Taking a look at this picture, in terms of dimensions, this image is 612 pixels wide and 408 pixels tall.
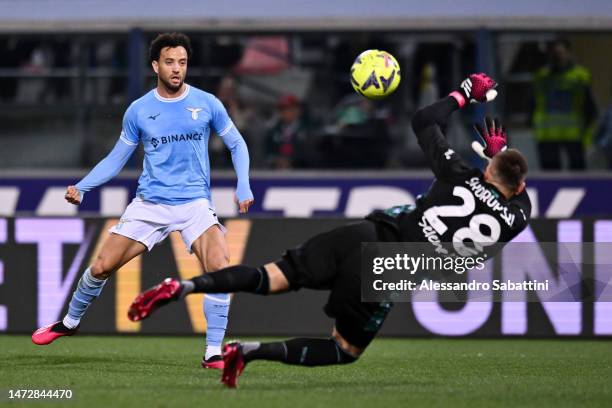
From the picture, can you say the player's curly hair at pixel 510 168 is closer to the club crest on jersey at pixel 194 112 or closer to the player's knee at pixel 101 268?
the club crest on jersey at pixel 194 112

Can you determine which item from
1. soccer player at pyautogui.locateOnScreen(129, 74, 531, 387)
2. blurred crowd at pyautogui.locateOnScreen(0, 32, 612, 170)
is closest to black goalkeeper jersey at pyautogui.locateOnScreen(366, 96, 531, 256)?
soccer player at pyautogui.locateOnScreen(129, 74, 531, 387)

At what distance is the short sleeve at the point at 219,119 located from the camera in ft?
29.4

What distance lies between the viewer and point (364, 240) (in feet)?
23.7

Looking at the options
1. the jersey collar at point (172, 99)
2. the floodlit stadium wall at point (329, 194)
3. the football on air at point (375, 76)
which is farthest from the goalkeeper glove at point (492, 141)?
the floodlit stadium wall at point (329, 194)

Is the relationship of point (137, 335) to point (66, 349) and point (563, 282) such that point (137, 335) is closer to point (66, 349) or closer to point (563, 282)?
point (66, 349)

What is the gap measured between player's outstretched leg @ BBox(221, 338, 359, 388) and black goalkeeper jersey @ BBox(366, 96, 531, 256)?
76cm

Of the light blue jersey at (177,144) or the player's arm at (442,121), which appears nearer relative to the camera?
the player's arm at (442,121)

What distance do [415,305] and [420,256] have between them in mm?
4690

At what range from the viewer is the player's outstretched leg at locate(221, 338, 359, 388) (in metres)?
7.15

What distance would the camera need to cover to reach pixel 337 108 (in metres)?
15.7

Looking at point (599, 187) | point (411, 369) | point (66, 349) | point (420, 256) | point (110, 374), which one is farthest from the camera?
point (599, 187)

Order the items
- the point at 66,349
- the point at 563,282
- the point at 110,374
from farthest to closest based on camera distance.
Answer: the point at 563,282 < the point at 66,349 < the point at 110,374

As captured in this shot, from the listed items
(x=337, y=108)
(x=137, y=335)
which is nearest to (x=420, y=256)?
(x=137, y=335)

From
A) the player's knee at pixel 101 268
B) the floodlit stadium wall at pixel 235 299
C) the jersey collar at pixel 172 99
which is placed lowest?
the floodlit stadium wall at pixel 235 299
